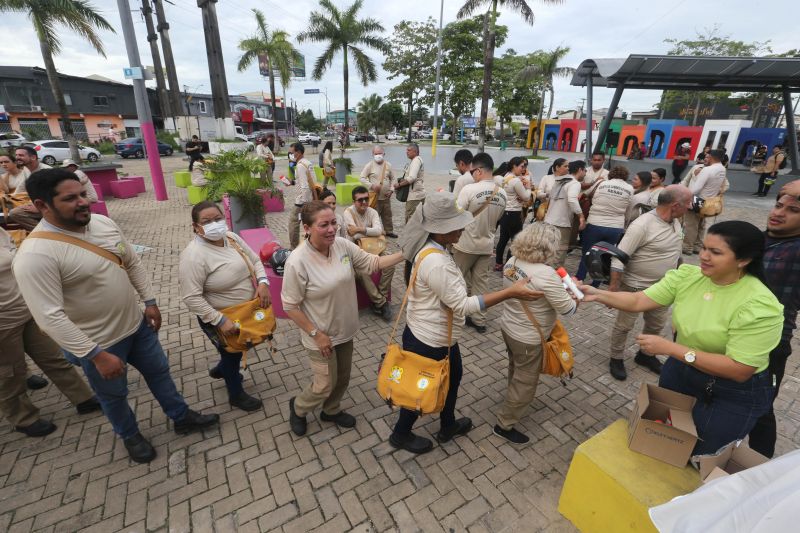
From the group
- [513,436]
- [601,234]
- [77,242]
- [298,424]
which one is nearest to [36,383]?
[77,242]

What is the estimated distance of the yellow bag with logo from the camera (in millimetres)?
2383

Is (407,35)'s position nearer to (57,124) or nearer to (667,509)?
(57,124)

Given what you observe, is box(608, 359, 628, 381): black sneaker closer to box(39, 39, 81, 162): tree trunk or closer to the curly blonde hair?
the curly blonde hair

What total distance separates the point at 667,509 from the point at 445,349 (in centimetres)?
136

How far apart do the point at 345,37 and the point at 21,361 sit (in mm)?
28154

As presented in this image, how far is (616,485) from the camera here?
211 cm

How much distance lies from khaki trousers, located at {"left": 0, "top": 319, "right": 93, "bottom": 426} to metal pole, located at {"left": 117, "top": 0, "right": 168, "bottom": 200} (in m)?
9.41

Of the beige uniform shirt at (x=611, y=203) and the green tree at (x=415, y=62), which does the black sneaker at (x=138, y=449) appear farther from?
the green tree at (x=415, y=62)

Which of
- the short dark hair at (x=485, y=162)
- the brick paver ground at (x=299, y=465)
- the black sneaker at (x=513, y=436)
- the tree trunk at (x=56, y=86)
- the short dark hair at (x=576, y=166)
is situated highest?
the tree trunk at (x=56, y=86)

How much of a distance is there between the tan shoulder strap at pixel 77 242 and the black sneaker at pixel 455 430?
2.70 meters

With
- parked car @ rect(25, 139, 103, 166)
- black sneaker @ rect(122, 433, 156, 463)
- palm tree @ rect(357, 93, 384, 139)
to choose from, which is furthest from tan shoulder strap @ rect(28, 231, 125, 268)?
palm tree @ rect(357, 93, 384, 139)

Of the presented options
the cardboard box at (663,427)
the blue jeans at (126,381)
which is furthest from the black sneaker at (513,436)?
the blue jeans at (126,381)

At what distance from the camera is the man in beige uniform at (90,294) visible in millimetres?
2084

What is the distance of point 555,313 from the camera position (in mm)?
2697
